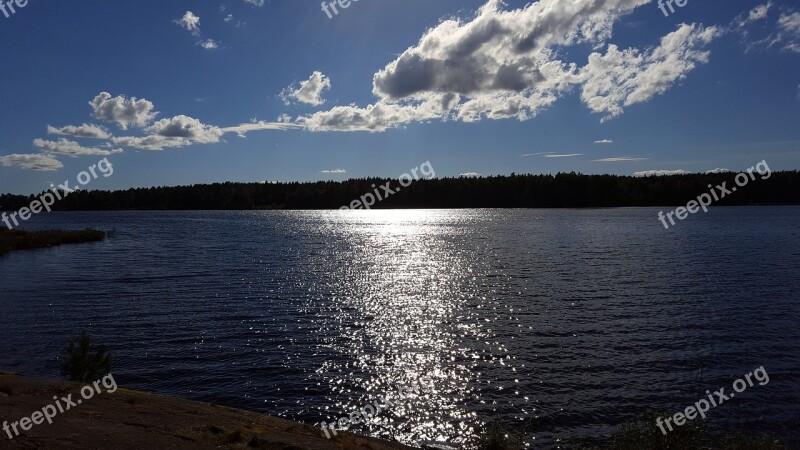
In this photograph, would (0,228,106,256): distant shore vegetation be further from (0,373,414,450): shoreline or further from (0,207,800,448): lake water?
(0,373,414,450): shoreline

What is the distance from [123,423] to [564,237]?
8660 centimetres

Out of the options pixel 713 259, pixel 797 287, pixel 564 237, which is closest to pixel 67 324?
pixel 797 287

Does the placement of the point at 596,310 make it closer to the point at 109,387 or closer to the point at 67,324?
the point at 109,387

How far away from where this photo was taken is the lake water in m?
18.8

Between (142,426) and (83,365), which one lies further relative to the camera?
(83,365)

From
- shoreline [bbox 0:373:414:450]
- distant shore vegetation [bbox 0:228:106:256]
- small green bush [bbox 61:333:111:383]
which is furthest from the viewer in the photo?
distant shore vegetation [bbox 0:228:106:256]

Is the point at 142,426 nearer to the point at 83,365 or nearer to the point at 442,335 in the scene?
the point at 83,365

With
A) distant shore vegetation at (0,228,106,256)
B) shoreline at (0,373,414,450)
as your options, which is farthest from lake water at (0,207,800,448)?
distant shore vegetation at (0,228,106,256)

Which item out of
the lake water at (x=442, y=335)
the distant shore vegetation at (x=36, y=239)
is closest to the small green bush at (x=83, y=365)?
the lake water at (x=442, y=335)

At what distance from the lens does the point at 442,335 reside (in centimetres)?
2830

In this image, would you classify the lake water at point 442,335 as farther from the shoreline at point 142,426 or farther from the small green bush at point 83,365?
the shoreline at point 142,426

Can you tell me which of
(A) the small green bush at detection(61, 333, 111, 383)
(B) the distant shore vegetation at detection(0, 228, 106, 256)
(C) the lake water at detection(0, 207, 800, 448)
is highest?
(B) the distant shore vegetation at detection(0, 228, 106, 256)

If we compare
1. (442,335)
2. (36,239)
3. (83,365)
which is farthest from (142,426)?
(36,239)

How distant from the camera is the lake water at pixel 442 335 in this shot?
18766 millimetres
